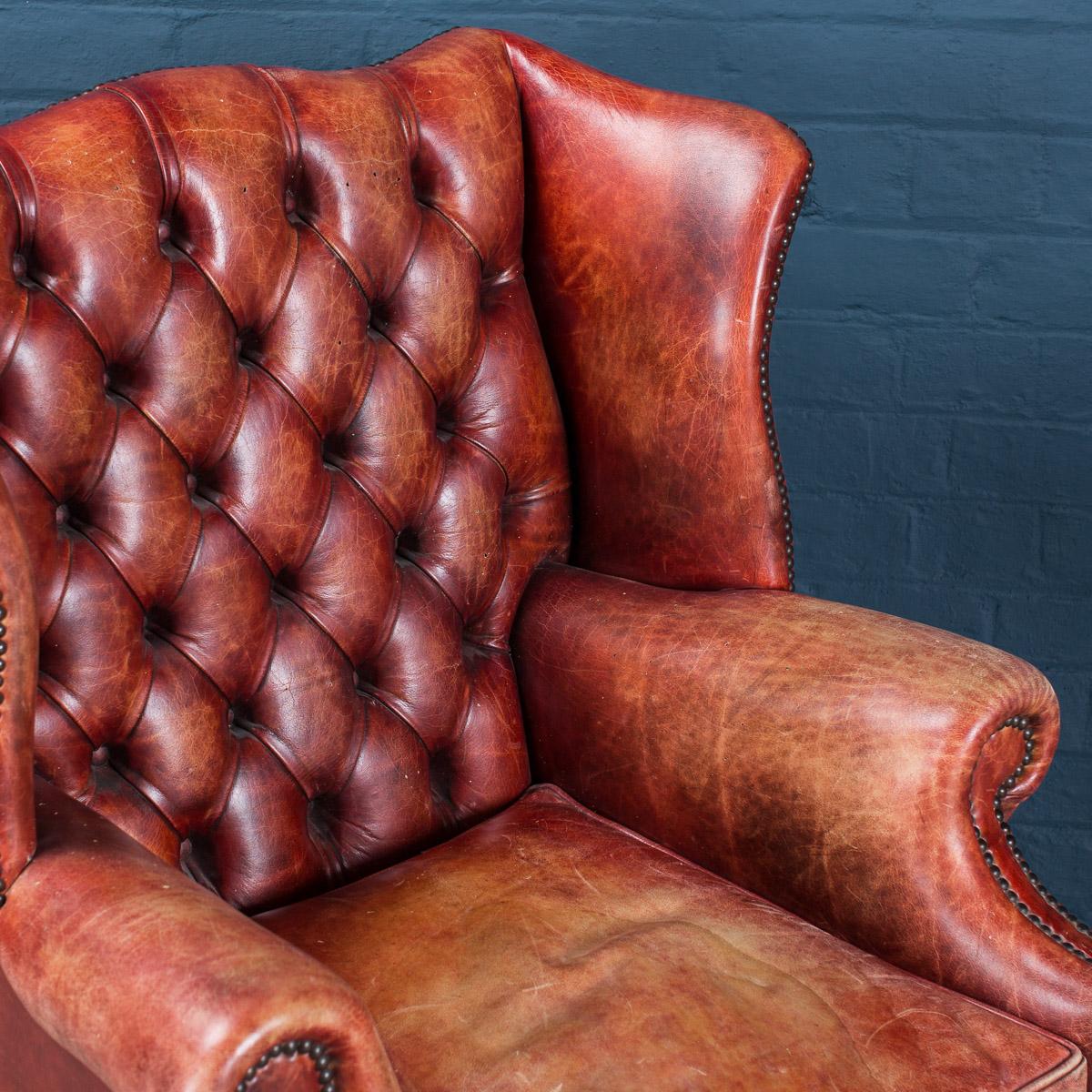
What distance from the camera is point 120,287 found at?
1108 millimetres

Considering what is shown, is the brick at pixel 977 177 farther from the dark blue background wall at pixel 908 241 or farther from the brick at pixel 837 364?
the brick at pixel 837 364

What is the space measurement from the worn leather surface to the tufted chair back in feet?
0.14

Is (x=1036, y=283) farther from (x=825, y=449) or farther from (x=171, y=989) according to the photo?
(x=171, y=989)

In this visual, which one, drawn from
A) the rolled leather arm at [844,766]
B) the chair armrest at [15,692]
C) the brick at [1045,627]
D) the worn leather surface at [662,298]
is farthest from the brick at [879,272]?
the chair armrest at [15,692]

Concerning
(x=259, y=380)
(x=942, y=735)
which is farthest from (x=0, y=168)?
(x=942, y=735)

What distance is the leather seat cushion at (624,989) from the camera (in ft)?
3.03

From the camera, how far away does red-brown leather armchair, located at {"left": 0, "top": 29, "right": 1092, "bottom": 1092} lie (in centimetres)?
97

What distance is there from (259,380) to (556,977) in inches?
22.7


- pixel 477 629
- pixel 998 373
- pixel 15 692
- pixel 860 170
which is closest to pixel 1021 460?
pixel 998 373

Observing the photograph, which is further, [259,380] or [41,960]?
[259,380]

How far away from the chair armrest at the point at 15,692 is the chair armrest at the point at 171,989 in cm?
2

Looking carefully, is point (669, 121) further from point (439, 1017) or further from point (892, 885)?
point (439, 1017)

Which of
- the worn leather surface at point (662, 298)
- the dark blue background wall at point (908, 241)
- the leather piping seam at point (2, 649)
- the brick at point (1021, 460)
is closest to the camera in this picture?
the leather piping seam at point (2, 649)

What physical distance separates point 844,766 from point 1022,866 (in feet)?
0.53
